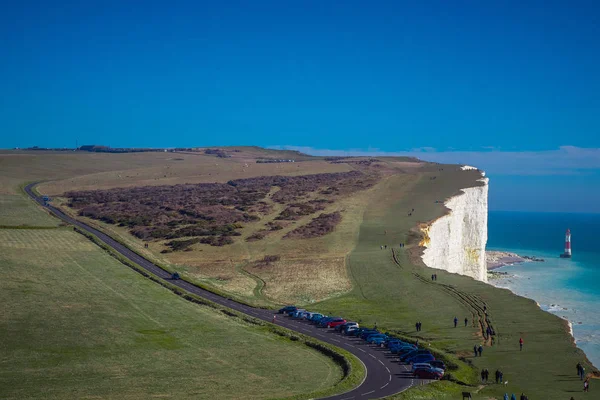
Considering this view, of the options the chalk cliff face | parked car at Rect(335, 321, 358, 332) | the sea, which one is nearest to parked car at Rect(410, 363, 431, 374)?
parked car at Rect(335, 321, 358, 332)

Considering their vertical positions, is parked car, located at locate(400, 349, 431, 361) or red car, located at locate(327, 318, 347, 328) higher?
red car, located at locate(327, 318, 347, 328)

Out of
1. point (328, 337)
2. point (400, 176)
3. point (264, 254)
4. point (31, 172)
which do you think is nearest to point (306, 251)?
point (264, 254)

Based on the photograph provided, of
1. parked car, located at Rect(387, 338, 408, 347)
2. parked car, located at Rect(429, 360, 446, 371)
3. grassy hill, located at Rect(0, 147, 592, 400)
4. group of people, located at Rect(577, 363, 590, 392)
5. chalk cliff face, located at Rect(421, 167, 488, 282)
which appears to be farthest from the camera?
chalk cliff face, located at Rect(421, 167, 488, 282)

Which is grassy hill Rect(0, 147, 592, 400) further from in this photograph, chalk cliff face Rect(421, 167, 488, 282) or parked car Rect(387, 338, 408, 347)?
chalk cliff face Rect(421, 167, 488, 282)

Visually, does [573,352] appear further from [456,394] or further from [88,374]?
[88,374]

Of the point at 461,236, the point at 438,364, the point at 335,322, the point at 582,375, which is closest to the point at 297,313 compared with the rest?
the point at 335,322

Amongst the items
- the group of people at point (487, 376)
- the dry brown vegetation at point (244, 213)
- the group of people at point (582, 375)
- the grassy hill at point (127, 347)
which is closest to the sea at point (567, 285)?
the group of people at point (582, 375)
